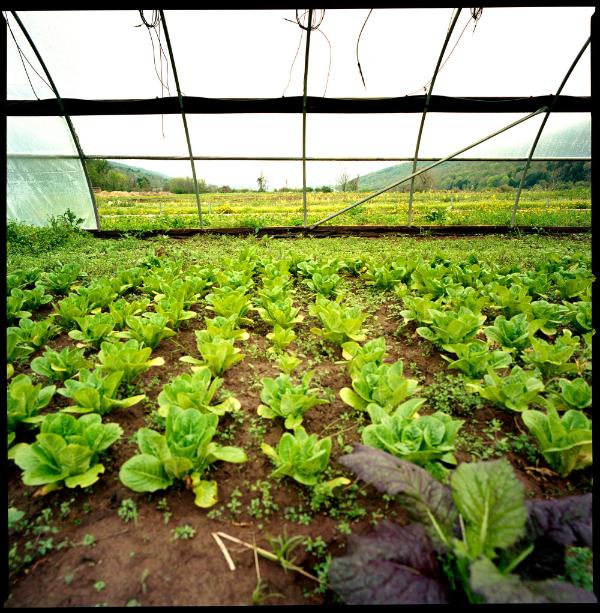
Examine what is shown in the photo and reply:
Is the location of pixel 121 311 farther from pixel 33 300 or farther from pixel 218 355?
pixel 218 355

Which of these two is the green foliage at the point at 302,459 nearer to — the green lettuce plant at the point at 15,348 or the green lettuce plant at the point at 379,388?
the green lettuce plant at the point at 379,388

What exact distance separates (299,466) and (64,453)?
3.80ft

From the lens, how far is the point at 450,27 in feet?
23.5

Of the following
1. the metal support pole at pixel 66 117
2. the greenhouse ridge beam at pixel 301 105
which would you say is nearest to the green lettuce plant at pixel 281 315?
the greenhouse ridge beam at pixel 301 105

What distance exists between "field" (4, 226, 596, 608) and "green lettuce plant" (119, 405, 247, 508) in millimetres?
11

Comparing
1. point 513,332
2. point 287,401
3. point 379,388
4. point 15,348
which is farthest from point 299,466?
point 15,348

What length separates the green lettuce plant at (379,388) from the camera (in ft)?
7.60

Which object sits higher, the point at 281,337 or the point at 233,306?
the point at 233,306

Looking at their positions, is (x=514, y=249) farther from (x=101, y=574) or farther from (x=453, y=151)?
(x=101, y=574)

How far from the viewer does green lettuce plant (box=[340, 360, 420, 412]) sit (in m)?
2.32

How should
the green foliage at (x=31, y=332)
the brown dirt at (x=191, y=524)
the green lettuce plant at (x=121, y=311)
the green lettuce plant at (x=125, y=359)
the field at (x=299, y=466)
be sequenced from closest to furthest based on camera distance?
the field at (x=299, y=466), the brown dirt at (x=191, y=524), the green lettuce plant at (x=125, y=359), the green foliage at (x=31, y=332), the green lettuce plant at (x=121, y=311)

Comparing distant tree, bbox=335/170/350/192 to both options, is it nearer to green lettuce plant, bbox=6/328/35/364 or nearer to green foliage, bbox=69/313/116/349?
green foliage, bbox=69/313/116/349

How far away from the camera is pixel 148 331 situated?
3.15 metres

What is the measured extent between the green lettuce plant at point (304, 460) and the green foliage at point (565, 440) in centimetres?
110
